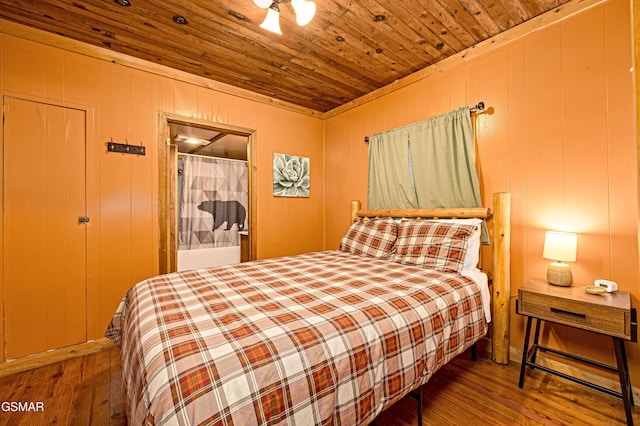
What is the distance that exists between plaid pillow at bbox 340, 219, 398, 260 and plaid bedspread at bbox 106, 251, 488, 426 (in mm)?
620

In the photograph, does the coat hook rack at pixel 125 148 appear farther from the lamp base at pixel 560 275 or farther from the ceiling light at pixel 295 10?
the lamp base at pixel 560 275

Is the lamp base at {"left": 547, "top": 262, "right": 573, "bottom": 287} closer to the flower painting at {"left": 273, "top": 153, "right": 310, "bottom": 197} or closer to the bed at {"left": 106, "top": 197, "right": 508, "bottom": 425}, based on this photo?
the bed at {"left": 106, "top": 197, "right": 508, "bottom": 425}

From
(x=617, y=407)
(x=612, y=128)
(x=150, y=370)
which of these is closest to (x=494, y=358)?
(x=617, y=407)

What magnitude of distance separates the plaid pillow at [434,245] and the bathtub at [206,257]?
2.85 metres

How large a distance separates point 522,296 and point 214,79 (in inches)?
128

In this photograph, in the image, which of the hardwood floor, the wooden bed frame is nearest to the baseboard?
the hardwood floor

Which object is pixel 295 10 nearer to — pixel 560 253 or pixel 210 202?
pixel 560 253

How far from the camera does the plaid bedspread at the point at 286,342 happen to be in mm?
826

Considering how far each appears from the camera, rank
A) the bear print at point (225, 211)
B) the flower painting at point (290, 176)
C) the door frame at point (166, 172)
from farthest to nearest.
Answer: the bear print at point (225, 211)
the flower painting at point (290, 176)
the door frame at point (166, 172)

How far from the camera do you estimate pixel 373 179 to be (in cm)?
312

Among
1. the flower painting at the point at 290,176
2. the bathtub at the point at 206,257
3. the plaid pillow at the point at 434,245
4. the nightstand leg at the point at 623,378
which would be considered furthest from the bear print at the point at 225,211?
the nightstand leg at the point at 623,378

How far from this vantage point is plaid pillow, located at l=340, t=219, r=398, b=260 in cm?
245

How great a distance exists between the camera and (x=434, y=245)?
6.90ft

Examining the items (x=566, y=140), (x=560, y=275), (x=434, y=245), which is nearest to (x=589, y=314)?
(x=560, y=275)
